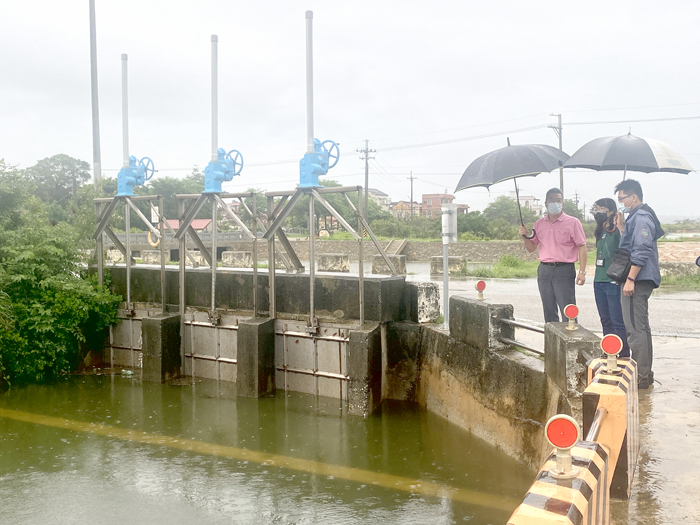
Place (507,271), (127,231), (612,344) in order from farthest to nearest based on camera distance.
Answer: (507,271) < (127,231) < (612,344)

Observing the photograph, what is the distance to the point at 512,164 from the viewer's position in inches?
275

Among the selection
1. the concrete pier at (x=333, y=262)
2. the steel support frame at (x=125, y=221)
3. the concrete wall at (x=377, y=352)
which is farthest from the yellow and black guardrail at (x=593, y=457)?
the concrete pier at (x=333, y=262)

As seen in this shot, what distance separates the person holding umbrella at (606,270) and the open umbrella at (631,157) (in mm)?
468

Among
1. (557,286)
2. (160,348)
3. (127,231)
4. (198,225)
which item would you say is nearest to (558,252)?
(557,286)

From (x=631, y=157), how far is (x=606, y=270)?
46.6 inches

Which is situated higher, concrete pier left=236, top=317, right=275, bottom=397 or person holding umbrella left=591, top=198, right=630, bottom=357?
person holding umbrella left=591, top=198, right=630, bottom=357

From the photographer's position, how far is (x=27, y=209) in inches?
432

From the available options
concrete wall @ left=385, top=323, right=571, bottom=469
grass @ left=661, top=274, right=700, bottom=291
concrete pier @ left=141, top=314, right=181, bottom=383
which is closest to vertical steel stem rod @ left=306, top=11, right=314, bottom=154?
concrete wall @ left=385, top=323, right=571, bottom=469

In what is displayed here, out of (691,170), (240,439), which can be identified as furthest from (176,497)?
(691,170)

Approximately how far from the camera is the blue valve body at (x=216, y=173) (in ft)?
33.0

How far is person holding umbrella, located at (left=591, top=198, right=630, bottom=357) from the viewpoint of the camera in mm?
6355

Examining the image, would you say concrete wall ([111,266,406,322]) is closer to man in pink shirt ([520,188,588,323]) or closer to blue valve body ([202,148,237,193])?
blue valve body ([202,148,237,193])

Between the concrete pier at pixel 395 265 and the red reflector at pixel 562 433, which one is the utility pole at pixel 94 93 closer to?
the concrete pier at pixel 395 265

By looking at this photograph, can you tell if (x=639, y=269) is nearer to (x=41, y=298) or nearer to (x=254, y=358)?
(x=254, y=358)
